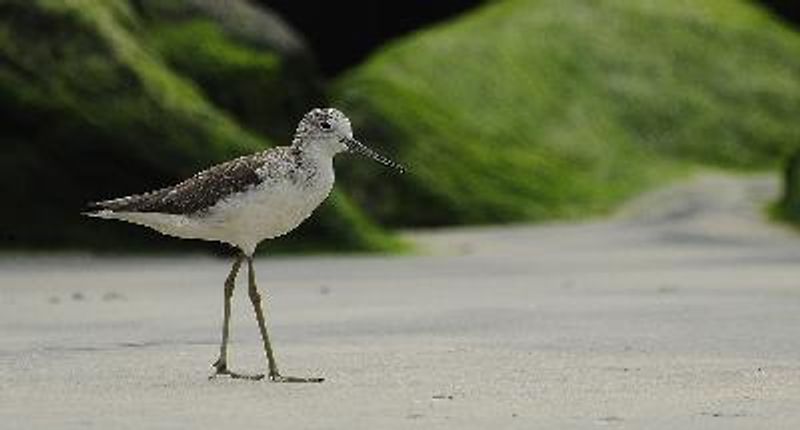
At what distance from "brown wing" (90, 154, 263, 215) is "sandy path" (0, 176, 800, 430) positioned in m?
0.71

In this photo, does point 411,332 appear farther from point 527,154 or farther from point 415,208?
point 527,154

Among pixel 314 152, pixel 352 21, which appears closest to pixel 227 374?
pixel 314 152

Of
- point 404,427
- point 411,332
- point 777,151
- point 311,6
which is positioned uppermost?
point 311,6

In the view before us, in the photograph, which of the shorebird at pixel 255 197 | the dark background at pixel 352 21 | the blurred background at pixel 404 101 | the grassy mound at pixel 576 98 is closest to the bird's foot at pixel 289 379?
the shorebird at pixel 255 197

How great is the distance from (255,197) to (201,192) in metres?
0.29

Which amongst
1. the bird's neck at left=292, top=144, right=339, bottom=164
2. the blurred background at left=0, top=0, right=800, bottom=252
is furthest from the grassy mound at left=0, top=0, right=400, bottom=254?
the bird's neck at left=292, top=144, right=339, bottom=164

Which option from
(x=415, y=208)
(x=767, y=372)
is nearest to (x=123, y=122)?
(x=415, y=208)

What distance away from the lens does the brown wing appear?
912cm

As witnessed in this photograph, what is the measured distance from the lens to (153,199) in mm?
9297

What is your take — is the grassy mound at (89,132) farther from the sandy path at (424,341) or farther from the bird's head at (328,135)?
the bird's head at (328,135)

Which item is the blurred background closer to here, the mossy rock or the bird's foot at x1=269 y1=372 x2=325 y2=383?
the mossy rock

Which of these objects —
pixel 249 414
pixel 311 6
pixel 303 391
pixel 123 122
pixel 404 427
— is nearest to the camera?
pixel 404 427

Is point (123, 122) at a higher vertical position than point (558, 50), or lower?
lower

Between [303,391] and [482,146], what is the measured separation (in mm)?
20540
